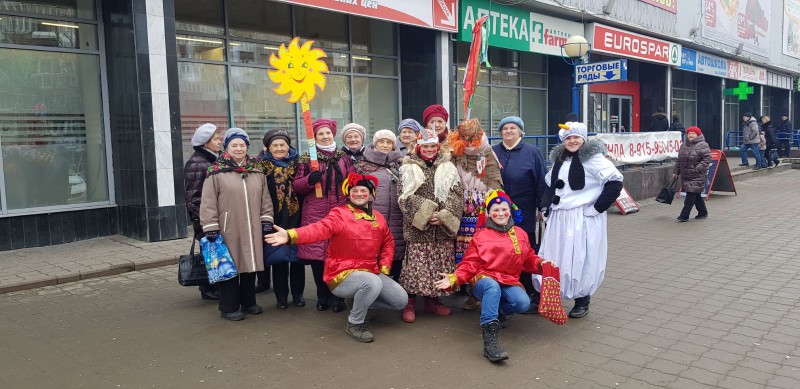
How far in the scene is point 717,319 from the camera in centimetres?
521

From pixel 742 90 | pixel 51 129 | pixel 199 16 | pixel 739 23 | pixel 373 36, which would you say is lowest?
pixel 51 129

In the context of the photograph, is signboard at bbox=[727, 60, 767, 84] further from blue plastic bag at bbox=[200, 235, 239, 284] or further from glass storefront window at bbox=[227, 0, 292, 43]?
blue plastic bag at bbox=[200, 235, 239, 284]

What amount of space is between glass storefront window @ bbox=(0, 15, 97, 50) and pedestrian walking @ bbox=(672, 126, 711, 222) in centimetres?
992

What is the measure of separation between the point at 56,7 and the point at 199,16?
2176 mm

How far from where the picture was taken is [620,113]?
21500 mm

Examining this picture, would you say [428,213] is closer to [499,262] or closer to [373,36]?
[499,262]

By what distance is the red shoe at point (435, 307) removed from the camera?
5.43 metres

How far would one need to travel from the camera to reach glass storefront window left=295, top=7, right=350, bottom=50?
38.4ft

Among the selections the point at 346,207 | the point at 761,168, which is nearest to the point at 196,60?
the point at 346,207

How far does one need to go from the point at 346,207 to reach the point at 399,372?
1.50 metres

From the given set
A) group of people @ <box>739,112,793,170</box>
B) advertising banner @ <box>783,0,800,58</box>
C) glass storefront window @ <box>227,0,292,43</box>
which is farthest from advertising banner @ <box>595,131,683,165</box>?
advertising banner @ <box>783,0,800,58</box>

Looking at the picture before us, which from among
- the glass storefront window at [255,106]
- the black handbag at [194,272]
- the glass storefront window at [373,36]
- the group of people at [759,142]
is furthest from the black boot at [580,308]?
the group of people at [759,142]

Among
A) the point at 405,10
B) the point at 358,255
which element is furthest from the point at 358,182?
the point at 405,10

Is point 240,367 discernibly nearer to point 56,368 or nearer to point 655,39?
point 56,368
